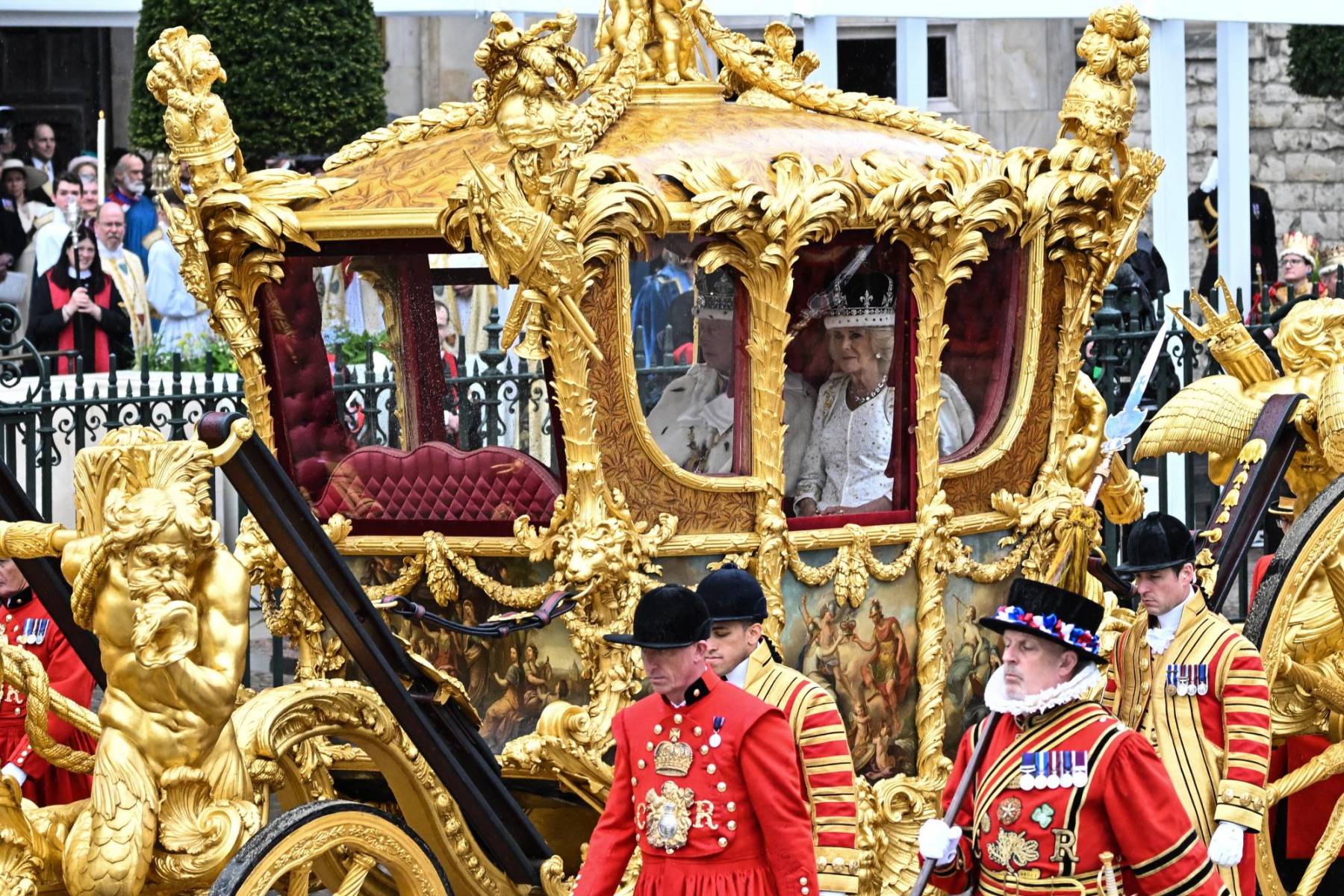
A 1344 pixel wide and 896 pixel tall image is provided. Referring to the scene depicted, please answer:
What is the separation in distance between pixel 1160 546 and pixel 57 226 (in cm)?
833

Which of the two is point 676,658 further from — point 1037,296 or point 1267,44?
point 1267,44

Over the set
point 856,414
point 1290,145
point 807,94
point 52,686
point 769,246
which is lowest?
point 52,686

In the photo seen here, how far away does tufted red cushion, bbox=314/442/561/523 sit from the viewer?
6.45m

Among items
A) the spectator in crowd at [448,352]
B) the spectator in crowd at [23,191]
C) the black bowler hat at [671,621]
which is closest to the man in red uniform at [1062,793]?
the black bowler hat at [671,621]

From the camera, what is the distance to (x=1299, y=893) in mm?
6988

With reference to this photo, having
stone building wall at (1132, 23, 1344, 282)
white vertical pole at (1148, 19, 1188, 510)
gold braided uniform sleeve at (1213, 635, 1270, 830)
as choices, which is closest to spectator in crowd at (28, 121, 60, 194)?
white vertical pole at (1148, 19, 1188, 510)

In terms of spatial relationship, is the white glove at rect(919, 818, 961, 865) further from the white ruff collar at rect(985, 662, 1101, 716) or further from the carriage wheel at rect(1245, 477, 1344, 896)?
the carriage wheel at rect(1245, 477, 1344, 896)

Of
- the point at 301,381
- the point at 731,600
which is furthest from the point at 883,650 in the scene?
the point at 301,381

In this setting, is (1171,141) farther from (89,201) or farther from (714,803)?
(714,803)

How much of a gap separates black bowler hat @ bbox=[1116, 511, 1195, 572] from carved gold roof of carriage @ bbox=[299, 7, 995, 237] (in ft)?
3.70

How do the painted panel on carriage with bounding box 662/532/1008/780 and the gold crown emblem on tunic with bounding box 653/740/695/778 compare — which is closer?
the gold crown emblem on tunic with bounding box 653/740/695/778

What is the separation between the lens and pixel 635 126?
6445 mm

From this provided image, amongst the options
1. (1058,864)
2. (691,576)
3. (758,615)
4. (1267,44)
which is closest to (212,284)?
(691,576)

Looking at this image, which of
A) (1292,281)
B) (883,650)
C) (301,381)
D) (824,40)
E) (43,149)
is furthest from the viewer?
(43,149)
